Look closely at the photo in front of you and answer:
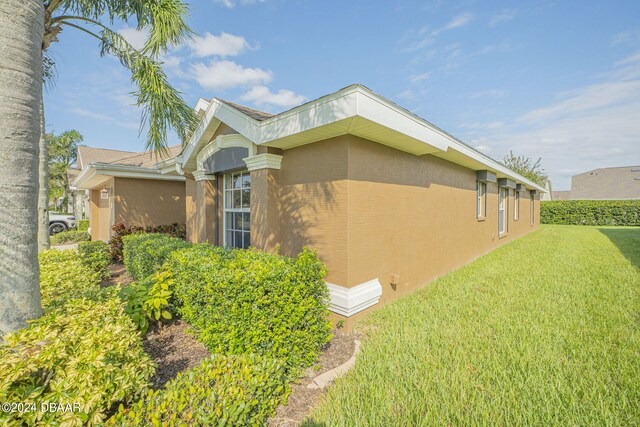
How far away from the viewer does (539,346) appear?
3.39m

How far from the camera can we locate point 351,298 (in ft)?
13.3

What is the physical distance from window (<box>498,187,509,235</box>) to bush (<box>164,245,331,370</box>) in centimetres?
1178

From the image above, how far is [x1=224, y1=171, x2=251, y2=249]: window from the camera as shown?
20.1 feet

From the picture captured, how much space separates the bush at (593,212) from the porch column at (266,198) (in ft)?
99.6

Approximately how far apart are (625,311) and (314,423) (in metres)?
5.45

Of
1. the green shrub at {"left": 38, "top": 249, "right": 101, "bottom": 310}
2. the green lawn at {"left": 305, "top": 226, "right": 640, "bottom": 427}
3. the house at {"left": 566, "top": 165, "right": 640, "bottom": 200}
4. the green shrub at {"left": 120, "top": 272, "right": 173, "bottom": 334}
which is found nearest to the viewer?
the green lawn at {"left": 305, "top": 226, "right": 640, "bottom": 427}

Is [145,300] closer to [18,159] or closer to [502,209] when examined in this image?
[18,159]

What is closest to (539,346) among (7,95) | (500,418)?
(500,418)

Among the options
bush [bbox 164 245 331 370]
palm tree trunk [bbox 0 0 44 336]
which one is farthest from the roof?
palm tree trunk [bbox 0 0 44 336]

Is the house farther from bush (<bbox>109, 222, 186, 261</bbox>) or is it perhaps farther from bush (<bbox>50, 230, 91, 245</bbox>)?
bush (<bbox>50, 230, 91, 245</bbox>)

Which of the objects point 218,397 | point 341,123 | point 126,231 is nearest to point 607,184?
point 341,123

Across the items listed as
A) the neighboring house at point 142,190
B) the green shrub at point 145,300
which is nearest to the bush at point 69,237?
the neighboring house at point 142,190

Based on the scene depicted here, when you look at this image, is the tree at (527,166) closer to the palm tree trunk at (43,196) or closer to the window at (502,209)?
the window at (502,209)

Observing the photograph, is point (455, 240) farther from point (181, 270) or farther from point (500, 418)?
point (181, 270)
